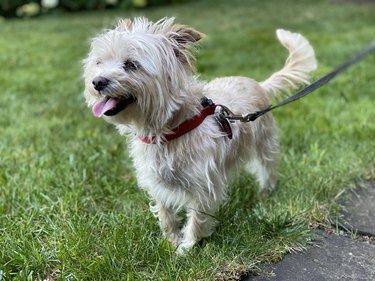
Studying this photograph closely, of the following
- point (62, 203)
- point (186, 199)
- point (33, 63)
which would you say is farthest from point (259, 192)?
point (33, 63)

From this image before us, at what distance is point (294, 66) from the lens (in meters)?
3.71

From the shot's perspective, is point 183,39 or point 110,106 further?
point 183,39

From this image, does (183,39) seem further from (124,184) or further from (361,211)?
(361,211)

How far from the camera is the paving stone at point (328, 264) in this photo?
252 centimetres

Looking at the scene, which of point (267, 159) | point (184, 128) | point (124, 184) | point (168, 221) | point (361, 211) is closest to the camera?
point (184, 128)

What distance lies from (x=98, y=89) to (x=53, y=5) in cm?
1395

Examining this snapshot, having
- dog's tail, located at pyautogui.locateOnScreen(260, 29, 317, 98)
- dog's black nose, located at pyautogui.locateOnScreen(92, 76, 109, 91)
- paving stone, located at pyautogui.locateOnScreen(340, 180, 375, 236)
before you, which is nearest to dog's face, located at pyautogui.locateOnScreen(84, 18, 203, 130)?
dog's black nose, located at pyautogui.locateOnScreen(92, 76, 109, 91)

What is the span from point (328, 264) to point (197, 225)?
761 mm

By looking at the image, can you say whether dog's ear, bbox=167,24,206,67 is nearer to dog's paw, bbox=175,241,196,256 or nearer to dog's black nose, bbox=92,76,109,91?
dog's black nose, bbox=92,76,109,91

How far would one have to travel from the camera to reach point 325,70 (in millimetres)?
6586

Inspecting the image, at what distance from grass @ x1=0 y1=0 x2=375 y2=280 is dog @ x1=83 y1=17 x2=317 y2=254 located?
0.76ft

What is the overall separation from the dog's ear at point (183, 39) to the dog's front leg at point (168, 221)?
0.93m

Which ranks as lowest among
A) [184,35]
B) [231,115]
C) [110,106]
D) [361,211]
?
[361,211]

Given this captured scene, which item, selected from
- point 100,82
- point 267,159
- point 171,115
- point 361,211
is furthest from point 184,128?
point 361,211
